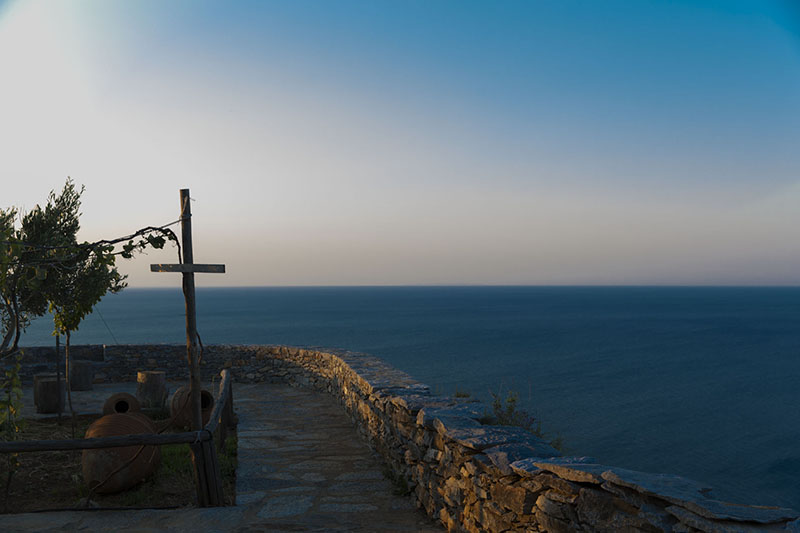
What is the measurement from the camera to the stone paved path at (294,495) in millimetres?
4816

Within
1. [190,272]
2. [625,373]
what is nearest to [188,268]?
[190,272]

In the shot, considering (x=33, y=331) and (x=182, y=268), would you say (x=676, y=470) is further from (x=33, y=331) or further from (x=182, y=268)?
(x=33, y=331)

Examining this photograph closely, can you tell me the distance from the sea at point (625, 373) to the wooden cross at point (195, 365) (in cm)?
351

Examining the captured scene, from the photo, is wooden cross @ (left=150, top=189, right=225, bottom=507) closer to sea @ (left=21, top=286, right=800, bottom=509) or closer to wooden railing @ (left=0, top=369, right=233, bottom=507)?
wooden railing @ (left=0, top=369, right=233, bottom=507)

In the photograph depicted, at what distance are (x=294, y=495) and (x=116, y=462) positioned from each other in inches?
80.7

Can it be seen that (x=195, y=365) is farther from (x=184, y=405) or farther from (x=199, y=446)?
(x=184, y=405)

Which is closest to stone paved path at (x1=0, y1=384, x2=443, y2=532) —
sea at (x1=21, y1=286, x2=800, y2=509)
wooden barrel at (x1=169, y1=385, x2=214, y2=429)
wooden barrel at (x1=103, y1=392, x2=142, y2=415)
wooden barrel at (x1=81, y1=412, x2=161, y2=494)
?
wooden barrel at (x1=169, y1=385, x2=214, y2=429)

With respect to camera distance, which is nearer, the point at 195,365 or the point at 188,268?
the point at 188,268

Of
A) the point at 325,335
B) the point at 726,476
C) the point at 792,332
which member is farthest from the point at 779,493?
the point at 792,332

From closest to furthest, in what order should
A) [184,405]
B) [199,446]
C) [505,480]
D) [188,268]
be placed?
1. [505,480]
2. [199,446]
3. [188,268]
4. [184,405]

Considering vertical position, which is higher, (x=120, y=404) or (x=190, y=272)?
(x=190, y=272)

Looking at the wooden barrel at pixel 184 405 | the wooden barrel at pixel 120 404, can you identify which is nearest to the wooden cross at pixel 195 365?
the wooden barrel at pixel 184 405

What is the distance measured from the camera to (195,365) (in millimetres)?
6160

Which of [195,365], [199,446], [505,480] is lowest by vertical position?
[199,446]
